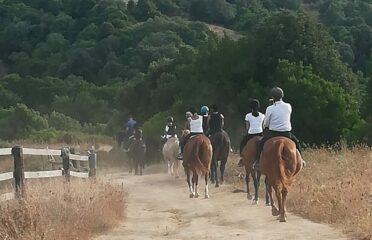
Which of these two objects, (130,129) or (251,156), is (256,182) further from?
(130,129)

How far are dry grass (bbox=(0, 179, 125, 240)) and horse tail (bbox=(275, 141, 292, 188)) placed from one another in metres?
3.35

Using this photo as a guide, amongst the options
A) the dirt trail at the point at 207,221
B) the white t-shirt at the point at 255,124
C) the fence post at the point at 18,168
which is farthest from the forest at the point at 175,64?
the fence post at the point at 18,168

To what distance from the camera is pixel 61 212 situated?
13.2 metres

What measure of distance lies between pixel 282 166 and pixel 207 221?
1893 millimetres

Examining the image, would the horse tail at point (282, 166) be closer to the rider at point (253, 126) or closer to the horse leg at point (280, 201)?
the horse leg at point (280, 201)

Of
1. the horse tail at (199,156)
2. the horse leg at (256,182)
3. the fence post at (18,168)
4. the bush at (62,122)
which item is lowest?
the bush at (62,122)

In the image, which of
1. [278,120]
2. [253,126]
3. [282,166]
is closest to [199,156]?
[253,126]

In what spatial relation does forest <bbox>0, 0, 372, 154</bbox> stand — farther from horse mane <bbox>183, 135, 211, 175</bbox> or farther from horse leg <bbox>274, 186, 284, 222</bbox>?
horse leg <bbox>274, 186, 284, 222</bbox>

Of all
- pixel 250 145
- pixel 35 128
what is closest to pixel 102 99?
pixel 35 128

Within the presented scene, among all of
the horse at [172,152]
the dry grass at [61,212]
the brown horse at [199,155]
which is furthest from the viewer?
the horse at [172,152]

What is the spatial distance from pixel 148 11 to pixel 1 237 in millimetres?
121744

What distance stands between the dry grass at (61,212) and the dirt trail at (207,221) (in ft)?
1.26

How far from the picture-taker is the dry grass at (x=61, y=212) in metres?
11.7

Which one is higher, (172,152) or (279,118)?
(279,118)
